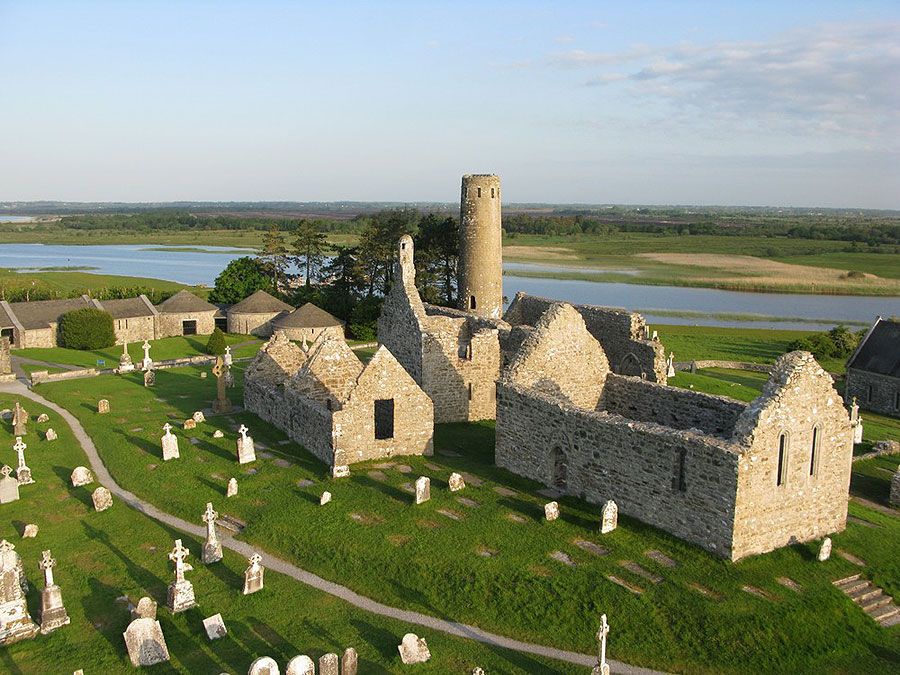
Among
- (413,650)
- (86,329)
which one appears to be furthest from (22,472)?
(86,329)

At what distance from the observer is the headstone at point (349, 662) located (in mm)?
11430

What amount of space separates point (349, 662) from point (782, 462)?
963 centimetres

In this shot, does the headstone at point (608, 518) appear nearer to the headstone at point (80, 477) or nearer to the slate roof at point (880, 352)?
the headstone at point (80, 477)

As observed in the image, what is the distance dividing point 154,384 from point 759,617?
2832 cm

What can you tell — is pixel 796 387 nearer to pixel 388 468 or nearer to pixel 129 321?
pixel 388 468

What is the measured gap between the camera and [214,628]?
41.6 ft

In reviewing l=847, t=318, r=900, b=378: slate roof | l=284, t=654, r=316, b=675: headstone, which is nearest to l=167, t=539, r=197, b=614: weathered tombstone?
l=284, t=654, r=316, b=675: headstone

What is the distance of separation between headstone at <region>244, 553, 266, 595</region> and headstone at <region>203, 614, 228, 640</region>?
1306 millimetres

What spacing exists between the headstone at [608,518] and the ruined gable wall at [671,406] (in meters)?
3.54

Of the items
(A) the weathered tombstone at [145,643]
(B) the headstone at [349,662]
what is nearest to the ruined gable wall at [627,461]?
Result: (B) the headstone at [349,662]

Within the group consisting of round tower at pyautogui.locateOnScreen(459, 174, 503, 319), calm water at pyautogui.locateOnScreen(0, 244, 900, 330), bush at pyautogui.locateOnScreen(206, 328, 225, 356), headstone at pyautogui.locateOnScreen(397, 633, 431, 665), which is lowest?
calm water at pyautogui.locateOnScreen(0, 244, 900, 330)

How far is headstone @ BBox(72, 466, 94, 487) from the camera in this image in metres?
20.1

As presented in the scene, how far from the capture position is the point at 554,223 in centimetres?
19325

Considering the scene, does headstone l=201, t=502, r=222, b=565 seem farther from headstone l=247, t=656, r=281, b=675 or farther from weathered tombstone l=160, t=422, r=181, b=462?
weathered tombstone l=160, t=422, r=181, b=462
